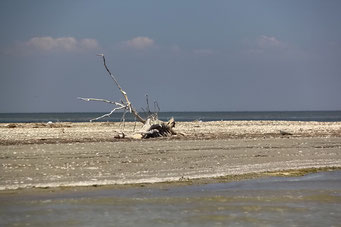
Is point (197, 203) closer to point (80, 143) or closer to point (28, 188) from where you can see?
point (28, 188)

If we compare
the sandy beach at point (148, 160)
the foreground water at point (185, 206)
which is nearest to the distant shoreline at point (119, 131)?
the sandy beach at point (148, 160)

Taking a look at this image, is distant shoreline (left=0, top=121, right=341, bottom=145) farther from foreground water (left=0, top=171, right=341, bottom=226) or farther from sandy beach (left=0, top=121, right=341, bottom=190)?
foreground water (left=0, top=171, right=341, bottom=226)

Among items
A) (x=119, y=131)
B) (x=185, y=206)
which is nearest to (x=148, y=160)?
(x=185, y=206)

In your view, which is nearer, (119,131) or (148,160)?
(148,160)

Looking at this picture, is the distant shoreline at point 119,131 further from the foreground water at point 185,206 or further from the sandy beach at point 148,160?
the foreground water at point 185,206

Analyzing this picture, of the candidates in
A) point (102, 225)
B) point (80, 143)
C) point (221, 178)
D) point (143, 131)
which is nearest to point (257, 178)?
point (221, 178)

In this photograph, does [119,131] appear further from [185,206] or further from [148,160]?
[185,206]

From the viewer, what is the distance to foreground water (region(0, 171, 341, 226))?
10.1 metres

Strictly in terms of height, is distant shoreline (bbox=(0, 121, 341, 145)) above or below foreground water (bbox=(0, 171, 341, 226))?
above

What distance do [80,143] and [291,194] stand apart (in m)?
14.2

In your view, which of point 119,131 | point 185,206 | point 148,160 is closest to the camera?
point 185,206

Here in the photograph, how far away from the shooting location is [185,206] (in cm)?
1142

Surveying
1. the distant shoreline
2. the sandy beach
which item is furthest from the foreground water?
the distant shoreline

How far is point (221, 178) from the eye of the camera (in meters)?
15.2
